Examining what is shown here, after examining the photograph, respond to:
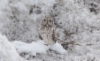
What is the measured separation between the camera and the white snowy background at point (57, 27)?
5121 millimetres

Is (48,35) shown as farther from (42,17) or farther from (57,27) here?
(42,17)

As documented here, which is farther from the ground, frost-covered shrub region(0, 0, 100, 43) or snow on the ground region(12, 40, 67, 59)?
frost-covered shrub region(0, 0, 100, 43)

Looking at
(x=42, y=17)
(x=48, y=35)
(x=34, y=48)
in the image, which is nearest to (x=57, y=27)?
(x=42, y=17)

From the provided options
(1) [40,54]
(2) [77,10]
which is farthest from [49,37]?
(2) [77,10]

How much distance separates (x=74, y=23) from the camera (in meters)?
6.29

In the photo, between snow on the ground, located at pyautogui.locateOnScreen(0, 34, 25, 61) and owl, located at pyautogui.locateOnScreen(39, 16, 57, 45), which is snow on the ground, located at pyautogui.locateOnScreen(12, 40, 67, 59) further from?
snow on the ground, located at pyautogui.locateOnScreen(0, 34, 25, 61)

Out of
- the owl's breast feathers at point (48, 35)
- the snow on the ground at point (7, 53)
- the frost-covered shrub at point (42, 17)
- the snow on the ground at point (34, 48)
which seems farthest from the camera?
the frost-covered shrub at point (42, 17)

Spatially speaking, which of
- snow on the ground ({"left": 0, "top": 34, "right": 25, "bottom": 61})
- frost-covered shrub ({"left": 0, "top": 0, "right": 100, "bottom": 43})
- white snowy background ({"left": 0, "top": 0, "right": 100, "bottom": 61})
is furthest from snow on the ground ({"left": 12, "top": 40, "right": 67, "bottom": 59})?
snow on the ground ({"left": 0, "top": 34, "right": 25, "bottom": 61})

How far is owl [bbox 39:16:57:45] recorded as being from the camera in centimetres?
501

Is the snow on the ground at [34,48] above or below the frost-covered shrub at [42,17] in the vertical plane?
below

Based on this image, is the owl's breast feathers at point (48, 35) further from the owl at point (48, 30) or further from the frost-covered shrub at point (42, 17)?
the frost-covered shrub at point (42, 17)

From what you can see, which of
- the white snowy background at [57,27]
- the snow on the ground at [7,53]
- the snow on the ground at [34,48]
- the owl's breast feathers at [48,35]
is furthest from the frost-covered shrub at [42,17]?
the snow on the ground at [7,53]

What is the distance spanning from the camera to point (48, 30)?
5043mm

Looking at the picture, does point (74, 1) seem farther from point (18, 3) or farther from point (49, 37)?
point (49, 37)
